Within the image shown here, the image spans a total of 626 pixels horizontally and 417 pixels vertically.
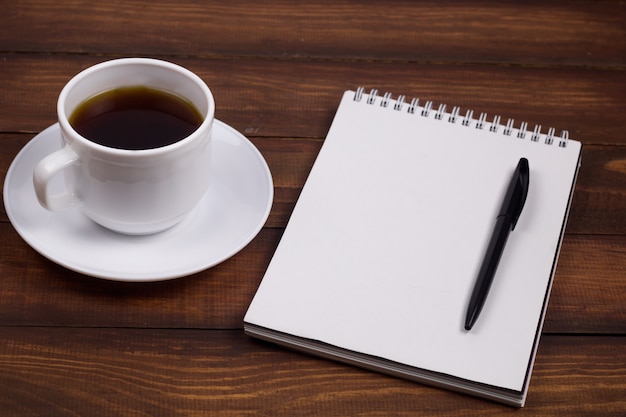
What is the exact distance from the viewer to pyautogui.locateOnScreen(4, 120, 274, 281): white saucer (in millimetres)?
696

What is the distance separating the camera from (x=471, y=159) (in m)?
0.85

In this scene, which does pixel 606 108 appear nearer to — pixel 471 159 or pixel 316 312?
pixel 471 159

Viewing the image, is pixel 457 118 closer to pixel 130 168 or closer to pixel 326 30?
pixel 326 30

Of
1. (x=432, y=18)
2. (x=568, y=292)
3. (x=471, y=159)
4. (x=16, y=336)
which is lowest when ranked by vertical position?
(x=16, y=336)

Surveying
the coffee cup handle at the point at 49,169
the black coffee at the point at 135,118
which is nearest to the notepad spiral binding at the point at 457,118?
the black coffee at the point at 135,118

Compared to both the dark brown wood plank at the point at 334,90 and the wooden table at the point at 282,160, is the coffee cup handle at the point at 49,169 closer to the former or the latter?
the wooden table at the point at 282,160

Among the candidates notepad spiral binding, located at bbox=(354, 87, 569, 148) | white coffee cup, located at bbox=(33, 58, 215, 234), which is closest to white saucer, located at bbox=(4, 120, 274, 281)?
white coffee cup, located at bbox=(33, 58, 215, 234)

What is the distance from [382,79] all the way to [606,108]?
27 centimetres

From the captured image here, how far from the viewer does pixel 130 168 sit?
66 cm

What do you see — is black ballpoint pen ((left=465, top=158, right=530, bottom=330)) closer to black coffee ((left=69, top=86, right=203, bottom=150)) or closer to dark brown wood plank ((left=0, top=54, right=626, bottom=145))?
dark brown wood plank ((left=0, top=54, right=626, bottom=145))

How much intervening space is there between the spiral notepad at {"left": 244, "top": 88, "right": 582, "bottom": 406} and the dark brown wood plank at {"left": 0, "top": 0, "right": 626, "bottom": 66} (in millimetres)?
139

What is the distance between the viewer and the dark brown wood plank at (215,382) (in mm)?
650

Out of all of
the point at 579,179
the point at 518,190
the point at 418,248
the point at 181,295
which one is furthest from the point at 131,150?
the point at 579,179

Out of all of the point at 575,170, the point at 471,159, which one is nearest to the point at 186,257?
the point at 471,159
